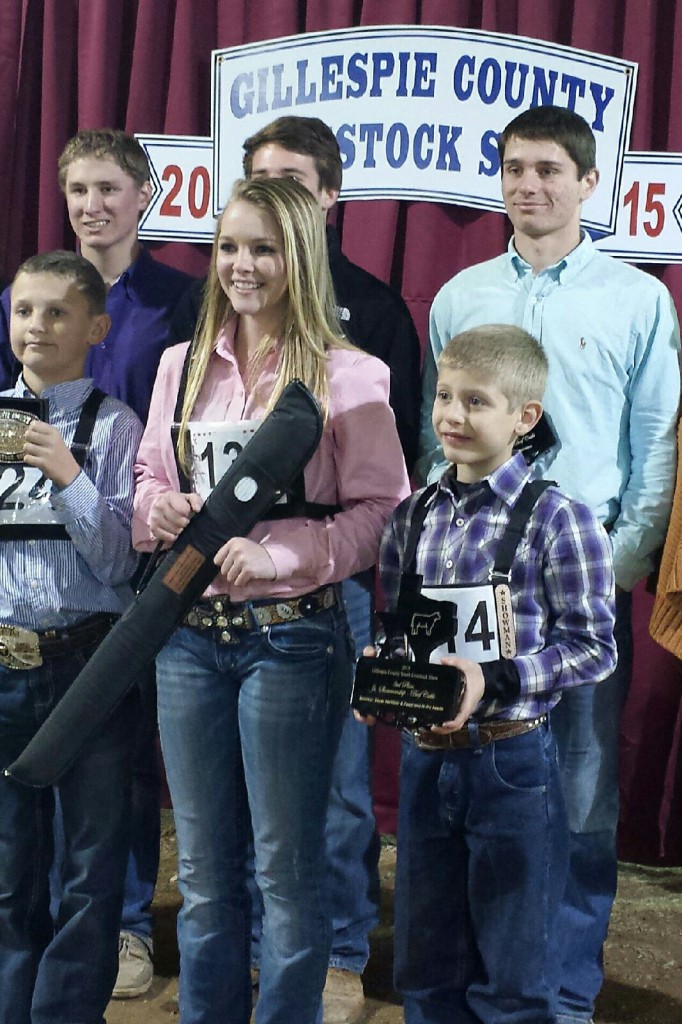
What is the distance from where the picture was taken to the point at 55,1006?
220 centimetres

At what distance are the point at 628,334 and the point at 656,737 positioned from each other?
55.8 inches

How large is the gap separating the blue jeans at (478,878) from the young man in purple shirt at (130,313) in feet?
2.88

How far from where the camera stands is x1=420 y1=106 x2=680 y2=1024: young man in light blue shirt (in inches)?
101

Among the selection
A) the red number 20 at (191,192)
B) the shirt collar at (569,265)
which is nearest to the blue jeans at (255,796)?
the shirt collar at (569,265)

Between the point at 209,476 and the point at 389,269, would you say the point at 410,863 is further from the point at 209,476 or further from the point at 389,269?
the point at 389,269

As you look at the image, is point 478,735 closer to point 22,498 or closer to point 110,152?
point 22,498

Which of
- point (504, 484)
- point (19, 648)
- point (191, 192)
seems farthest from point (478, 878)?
point (191, 192)

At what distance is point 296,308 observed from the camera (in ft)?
6.86

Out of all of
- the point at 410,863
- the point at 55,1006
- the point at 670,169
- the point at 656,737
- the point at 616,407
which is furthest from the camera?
the point at 656,737

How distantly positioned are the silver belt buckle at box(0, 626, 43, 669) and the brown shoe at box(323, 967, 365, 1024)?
0.99 metres

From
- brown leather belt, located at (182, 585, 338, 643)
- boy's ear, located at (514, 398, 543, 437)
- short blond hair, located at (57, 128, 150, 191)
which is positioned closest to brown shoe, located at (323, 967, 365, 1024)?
brown leather belt, located at (182, 585, 338, 643)

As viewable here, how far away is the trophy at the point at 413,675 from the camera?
1.86 m

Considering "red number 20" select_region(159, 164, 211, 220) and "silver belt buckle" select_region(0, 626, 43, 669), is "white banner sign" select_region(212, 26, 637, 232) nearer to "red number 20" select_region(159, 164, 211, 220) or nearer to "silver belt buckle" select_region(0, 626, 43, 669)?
"red number 20" select_region(159, 164, 211, 220)

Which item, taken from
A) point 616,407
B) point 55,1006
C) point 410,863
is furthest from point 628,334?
point 55,1006
